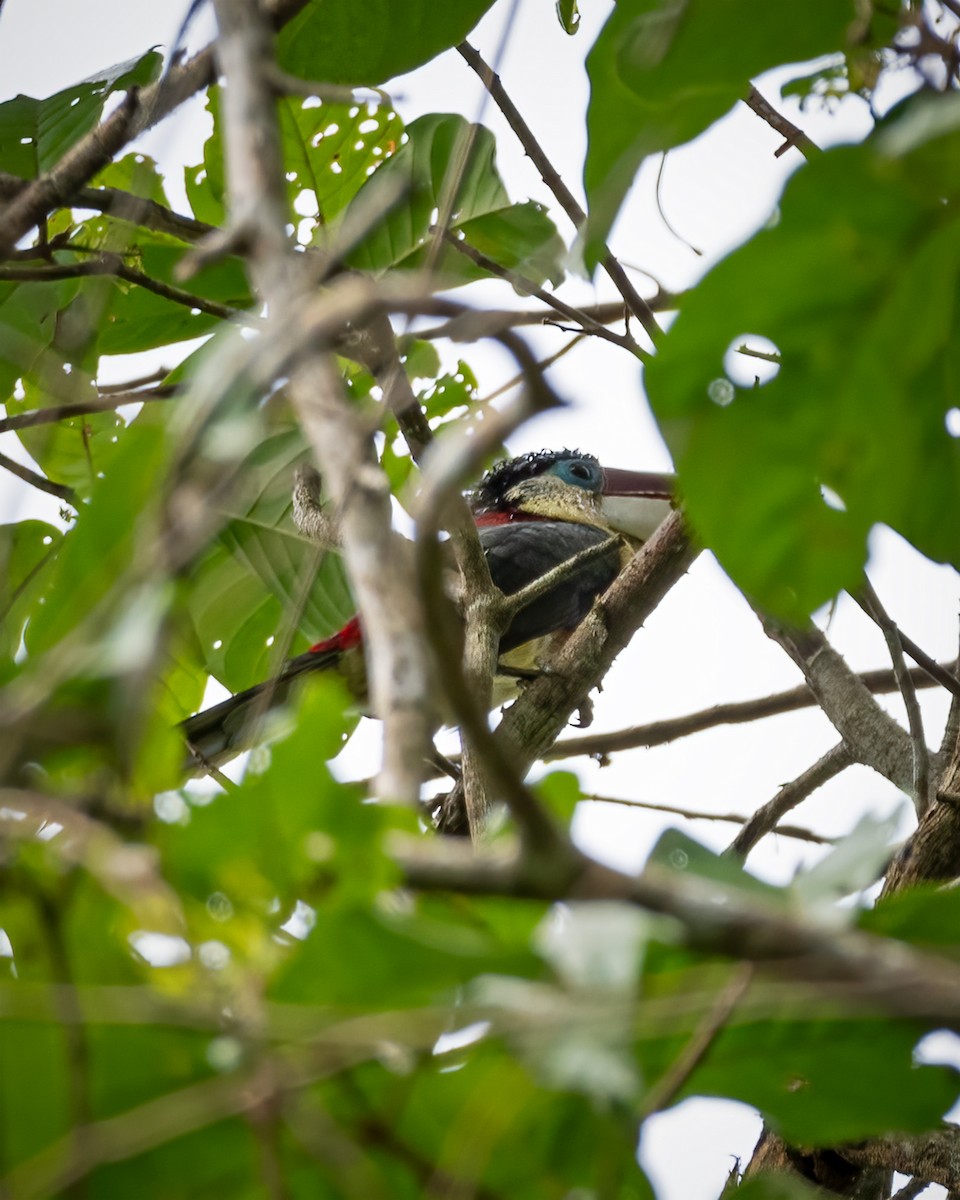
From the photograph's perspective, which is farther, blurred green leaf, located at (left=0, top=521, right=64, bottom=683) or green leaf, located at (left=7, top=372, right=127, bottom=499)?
green leaf, located at (left=7, top=372, right=127, bottom=499)

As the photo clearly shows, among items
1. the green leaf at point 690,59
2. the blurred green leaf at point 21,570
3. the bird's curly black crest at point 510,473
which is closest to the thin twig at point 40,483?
the blurred green leaf at point 21,570

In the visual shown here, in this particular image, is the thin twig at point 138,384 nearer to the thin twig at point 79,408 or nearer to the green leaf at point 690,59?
the thin twig at point 79,408

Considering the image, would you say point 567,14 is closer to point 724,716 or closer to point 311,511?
point 311,511

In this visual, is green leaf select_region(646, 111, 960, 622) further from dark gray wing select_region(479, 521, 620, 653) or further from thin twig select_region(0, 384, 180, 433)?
dark gray wing select_region(479, 521, 620, 653)

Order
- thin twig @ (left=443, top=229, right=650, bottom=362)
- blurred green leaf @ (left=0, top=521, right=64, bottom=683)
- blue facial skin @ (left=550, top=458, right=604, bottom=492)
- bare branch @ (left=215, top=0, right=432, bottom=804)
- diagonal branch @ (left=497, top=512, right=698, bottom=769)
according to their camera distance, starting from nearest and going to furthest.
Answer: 1. bare branch @ (left=215, top=0, right=432, bottom=804)
2. blurred green leaf @ (left=0, top=521, right=64, bottom=683)
3. thin twig @ (left=443, top=229, right=650, bottom=362)
4. diagonal branch @ (left=497, top=512, right=698, bottom=769)
5. blue facial skin @ (left=550, top=458, right=604, bottom=492)

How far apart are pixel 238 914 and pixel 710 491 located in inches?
19.2

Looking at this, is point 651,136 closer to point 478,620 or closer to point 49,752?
point 49,752

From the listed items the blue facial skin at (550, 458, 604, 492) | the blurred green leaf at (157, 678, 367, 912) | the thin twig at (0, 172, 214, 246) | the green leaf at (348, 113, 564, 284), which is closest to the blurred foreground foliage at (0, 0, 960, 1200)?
the blurred green leaf at (157, 678, 367, 912)

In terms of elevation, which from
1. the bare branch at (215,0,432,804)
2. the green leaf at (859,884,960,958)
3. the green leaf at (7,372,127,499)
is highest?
the green leaf at (7,372,127,499)

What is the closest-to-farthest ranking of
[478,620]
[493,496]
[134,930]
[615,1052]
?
[615,1052] → [134,930] → [478,620] → [493,496]

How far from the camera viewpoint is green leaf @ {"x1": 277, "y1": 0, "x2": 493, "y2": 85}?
5.80 ft

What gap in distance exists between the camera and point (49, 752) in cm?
83

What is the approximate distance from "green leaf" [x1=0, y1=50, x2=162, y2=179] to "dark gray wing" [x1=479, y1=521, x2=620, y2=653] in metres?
1.74

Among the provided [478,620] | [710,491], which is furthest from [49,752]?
[478,620]
